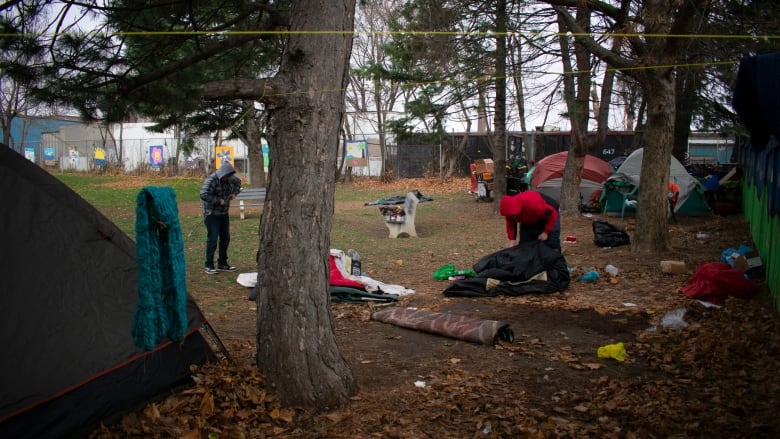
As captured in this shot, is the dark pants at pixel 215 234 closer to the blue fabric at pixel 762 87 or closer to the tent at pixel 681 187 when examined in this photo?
the blue fabric at pixel 762 87

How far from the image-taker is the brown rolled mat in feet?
19.0

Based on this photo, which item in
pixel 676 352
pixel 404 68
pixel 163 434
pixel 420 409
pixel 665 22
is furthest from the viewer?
pixel 404 68

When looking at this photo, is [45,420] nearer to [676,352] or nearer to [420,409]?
[420,409]

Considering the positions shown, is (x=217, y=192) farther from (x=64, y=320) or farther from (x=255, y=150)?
(x=255, y=150)

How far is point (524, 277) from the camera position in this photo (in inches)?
313

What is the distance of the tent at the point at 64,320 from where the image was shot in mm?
3721

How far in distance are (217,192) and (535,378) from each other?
247 inches

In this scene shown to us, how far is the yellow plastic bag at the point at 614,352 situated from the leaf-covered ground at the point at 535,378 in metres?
0.05

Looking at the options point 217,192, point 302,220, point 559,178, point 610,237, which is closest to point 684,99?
point 559,178

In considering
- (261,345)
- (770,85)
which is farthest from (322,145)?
(770,85)

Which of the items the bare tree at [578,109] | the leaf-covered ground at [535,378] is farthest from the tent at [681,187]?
the leaf-covered ground at [535,378]

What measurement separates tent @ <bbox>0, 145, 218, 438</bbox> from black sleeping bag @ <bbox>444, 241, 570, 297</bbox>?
161 inches

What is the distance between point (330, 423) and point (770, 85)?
3.88 metres

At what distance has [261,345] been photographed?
454cm
